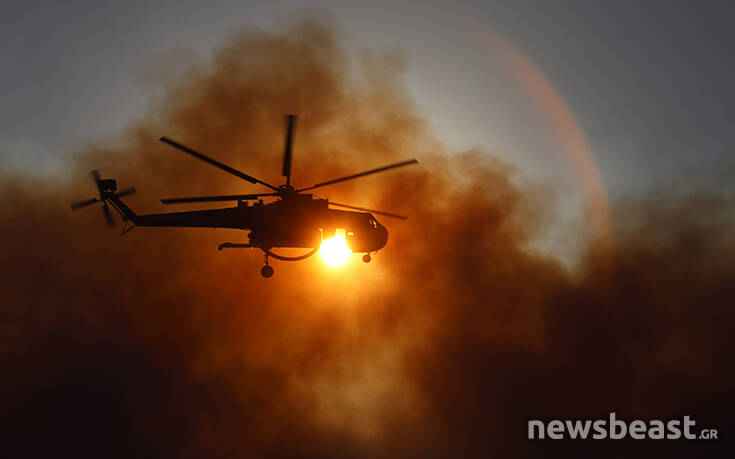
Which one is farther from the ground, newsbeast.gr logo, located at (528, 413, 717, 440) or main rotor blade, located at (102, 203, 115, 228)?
newsbeast.gr logo, located at (528, 413, 717, 440)

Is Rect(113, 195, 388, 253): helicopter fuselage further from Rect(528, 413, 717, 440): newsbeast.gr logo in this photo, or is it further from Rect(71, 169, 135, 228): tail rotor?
Rect(528, 413, 717, 440): newsbeast.gr logo

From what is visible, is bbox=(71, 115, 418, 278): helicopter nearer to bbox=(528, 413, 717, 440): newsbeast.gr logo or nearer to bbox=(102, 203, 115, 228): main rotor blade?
bbox=(102, 203, 115, 228): main rotor blade

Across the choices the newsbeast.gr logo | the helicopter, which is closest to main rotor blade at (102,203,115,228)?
the helicopter

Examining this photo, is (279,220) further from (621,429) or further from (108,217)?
(621,429)

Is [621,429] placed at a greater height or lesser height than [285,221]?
greater

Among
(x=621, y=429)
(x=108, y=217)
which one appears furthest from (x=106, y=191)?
(x=621, y=429)

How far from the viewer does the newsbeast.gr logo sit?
12744 centimetres

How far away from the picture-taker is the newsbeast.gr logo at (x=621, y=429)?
127 m

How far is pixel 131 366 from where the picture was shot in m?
114

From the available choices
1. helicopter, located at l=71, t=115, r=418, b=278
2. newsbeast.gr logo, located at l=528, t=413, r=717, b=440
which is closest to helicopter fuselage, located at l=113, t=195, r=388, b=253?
helicopter, located at l=71, t=115, r=418, b=278

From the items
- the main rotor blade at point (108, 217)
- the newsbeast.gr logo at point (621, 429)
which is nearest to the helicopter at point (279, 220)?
the main rotor blade at point (108, 217)

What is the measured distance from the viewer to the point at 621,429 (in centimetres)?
14400

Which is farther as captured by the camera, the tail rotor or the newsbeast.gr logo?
the newsbeast.gr logo

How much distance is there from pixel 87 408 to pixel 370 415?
6004cm
